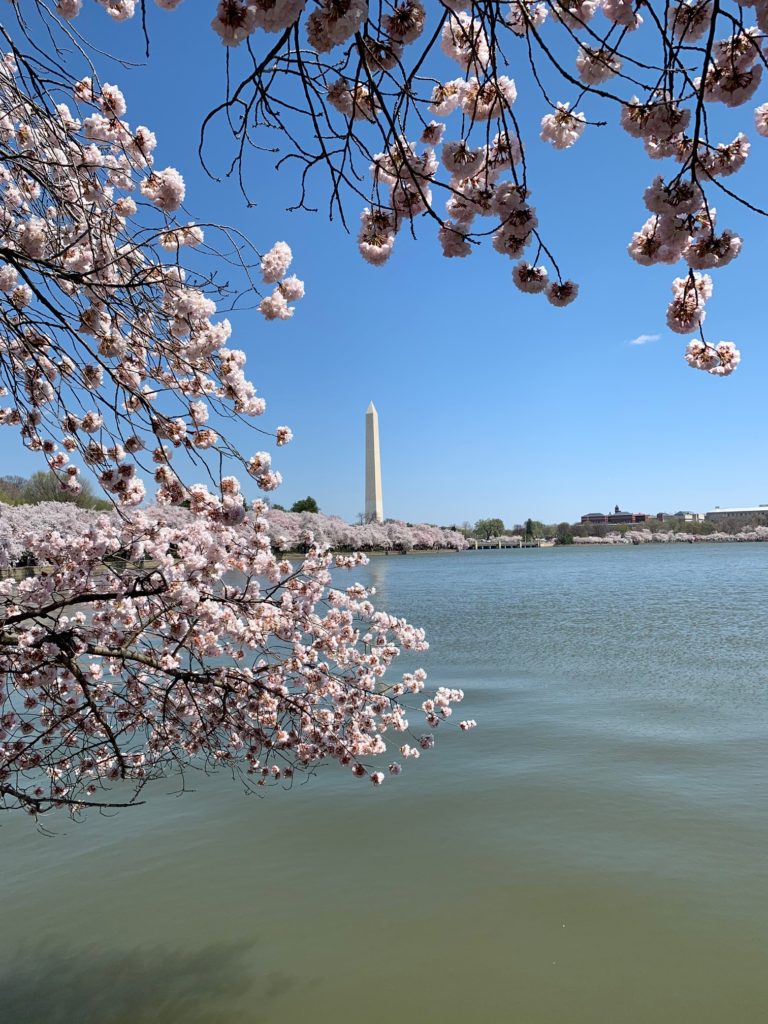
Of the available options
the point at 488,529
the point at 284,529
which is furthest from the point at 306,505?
the point at 284,529

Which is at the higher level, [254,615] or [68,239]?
[68,239]

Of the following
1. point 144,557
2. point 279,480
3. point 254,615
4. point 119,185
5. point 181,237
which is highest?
point 119,185

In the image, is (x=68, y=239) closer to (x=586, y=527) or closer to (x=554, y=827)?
(x=554, y=827)

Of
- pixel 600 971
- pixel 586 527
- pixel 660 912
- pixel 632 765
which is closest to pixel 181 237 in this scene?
pixel 600 971

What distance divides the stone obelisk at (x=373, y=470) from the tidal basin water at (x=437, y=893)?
5636 centimetres

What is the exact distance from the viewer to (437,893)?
5250mm

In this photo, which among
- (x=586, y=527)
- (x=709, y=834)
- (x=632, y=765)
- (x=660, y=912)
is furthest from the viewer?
(x=586, y=527)

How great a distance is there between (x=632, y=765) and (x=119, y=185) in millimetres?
7106

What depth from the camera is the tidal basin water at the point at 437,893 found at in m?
4.19

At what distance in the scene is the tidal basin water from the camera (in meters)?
4.19

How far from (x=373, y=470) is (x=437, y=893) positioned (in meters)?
62.8

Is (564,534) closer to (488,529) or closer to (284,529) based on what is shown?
(488,529)

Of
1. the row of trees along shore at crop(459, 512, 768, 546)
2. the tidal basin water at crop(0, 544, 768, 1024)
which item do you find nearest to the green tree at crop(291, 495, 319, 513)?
→ the row of trees along shore at crop(459, 512, 768, 546)

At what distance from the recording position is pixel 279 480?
3.58 metres
